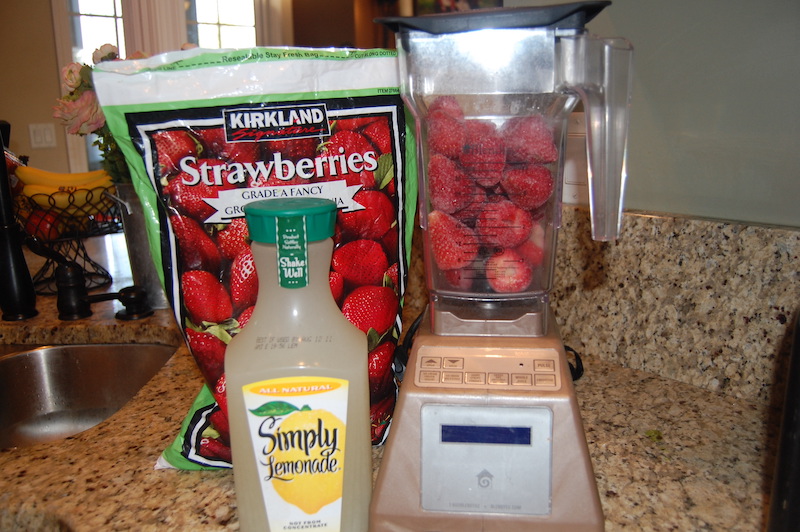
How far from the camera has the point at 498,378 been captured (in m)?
0.54

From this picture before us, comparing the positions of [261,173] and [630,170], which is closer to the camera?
[261,173]

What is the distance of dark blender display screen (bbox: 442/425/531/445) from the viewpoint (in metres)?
0.52

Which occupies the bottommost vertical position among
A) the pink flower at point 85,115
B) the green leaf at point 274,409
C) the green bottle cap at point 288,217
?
the green leaf at point 274,409

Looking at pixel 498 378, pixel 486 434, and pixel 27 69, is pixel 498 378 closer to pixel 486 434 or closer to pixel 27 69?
pixel 486 434

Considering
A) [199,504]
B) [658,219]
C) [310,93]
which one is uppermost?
[310,93]

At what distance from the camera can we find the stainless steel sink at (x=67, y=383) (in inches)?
41.8

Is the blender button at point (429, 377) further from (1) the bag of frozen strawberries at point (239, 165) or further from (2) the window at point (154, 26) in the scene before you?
(2) the window at point (154, 26)

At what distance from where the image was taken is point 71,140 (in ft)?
10.9

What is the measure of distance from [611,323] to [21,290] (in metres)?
1.00

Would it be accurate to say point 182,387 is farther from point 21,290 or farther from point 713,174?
point 713,174

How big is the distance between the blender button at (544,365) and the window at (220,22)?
311cm

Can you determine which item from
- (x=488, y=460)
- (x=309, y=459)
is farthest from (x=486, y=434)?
(x=309, y=459)

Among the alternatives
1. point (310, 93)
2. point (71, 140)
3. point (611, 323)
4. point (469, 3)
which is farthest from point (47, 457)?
point (71, 140)
